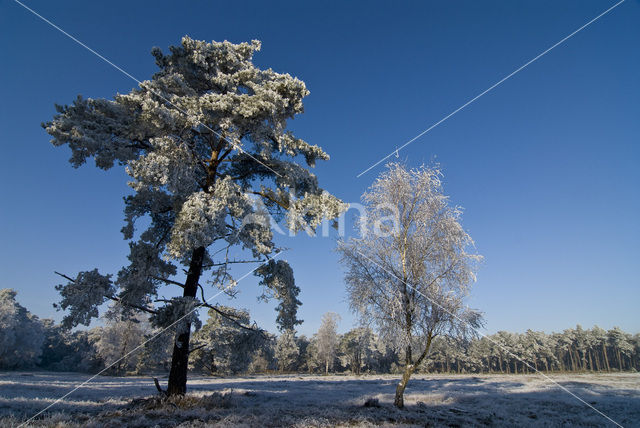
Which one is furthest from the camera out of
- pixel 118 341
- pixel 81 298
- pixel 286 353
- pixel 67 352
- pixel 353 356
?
pixel 286 353

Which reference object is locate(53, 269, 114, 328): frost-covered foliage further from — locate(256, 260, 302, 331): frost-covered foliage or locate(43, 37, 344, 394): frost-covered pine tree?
locate(256, 260, 302, 331): frost-covered foliage

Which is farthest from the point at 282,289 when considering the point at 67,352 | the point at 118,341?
the point at 67,352

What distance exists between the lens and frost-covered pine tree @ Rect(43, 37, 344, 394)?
990 cm

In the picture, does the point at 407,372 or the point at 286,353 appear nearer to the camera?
the point at 407,372

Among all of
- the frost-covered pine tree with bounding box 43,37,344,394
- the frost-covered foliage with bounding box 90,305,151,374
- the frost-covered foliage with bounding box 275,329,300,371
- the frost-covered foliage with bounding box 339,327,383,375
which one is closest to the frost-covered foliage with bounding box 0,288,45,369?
the frost-covered foliage with bounding box 90,305,151,374

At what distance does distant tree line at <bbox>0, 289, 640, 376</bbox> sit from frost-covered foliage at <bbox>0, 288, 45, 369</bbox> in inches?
5.3

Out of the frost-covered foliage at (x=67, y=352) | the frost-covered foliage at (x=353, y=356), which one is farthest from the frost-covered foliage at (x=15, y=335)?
the frost-covered foliage at (x=353, y=356)

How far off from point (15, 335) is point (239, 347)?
216 ft

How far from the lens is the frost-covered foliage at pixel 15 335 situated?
48.9 metres

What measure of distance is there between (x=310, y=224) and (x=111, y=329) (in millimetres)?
57792

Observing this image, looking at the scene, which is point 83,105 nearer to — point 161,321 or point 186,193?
point 186,193

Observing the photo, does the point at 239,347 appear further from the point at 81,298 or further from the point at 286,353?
the point at 286,353

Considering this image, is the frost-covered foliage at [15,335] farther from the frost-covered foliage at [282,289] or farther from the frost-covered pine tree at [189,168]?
the frost-covered foliage at [282,289]

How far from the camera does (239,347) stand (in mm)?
12523
